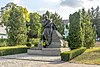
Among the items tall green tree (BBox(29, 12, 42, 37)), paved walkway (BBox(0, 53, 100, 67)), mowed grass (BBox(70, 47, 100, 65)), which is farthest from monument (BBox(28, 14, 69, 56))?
tall green tree (BBox(29, 12, 42, 37))

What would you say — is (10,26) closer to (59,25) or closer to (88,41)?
(59,25)

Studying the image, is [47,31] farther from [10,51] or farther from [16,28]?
[16,28]

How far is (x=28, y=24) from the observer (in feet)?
165

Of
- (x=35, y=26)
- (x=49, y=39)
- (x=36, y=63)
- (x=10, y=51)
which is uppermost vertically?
(x=35, y=26)

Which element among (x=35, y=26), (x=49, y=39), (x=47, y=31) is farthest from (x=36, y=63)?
(x=35, y=26)

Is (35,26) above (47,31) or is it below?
above

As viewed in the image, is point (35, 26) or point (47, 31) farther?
point (35, 26)

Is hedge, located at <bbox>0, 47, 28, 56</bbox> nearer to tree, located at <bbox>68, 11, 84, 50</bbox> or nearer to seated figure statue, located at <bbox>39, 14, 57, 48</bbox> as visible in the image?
seated figure statue, located at <bbox>39, 14, 57, 48</bbox>

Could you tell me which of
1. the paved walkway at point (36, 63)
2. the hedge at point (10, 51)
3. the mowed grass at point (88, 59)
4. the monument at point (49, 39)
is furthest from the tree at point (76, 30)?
the paved walkway at point (36, 63)

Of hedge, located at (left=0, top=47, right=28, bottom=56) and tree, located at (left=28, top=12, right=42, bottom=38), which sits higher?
tree, located at (left=28, top=12, right=42, bottom=38)

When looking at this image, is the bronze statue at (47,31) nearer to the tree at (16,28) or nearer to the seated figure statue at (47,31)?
the seated figure statue at (47,31)

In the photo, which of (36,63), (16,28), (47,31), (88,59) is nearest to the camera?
(36,63)

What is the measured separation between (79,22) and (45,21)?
453cm

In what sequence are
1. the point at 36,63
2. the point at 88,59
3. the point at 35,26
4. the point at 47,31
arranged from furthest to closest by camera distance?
the point at 35,26
the point at 47,31
the point at 88,59
the point at 36,63
